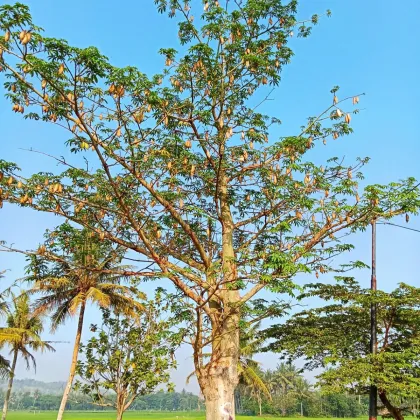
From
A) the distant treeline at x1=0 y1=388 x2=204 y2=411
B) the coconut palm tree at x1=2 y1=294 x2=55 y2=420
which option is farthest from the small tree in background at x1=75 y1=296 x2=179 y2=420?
the distant treeline at x1=0 y1=388 x2=204 y2=411

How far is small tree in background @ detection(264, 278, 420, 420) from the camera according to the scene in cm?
1058

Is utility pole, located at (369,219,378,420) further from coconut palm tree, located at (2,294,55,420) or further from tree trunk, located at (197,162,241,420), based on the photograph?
coconut palm tree, located at (2,294,55,420)

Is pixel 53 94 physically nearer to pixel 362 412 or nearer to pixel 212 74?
pixel 212 74

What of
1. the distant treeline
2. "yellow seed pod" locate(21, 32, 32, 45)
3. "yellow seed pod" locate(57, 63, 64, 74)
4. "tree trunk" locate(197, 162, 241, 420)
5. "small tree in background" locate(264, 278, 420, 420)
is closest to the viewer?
"yellow seed pod" locate(21, 32, 32, 45)

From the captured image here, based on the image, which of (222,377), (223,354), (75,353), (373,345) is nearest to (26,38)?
(223,354)

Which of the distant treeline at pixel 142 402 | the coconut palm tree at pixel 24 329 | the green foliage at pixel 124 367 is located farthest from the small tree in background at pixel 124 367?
the distant treeline at pixel 142 402

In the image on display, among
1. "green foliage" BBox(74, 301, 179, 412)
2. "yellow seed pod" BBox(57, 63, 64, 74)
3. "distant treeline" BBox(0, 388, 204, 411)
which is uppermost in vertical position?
"yellow seed pod" BBox(57, 63, 64, 74)

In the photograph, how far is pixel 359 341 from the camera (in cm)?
1248

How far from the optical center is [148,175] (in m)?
7.26

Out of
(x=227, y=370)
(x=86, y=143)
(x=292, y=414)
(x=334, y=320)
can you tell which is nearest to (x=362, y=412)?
(x=292, y=414)

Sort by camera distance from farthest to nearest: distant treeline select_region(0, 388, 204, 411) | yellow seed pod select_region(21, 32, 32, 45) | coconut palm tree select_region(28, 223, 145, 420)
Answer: distant treeline select_region(0, 388, 204, 411)
coconut palm tree select_region(28, 223, 145, 420)
yellow seed pod select_region(21, 32, 32, 45)

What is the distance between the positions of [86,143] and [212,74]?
262 centimetres

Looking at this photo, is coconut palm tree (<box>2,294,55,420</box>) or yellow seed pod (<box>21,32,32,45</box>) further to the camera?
coconut palm tree (<box>2,294,55,420</box>)

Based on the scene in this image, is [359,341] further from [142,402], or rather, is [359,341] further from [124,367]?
[142,402]
